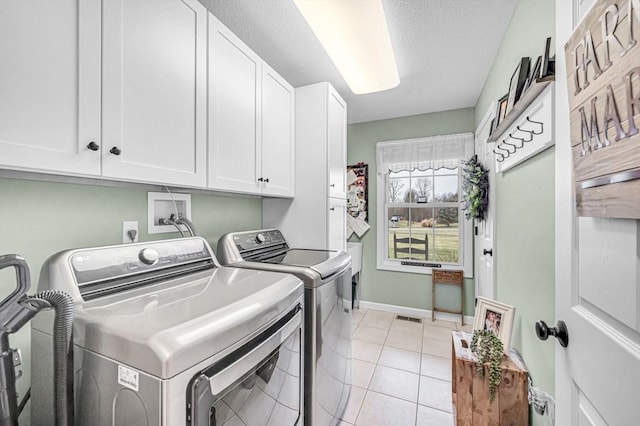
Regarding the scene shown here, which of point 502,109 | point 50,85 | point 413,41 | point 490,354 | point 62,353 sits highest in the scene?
point 413,41

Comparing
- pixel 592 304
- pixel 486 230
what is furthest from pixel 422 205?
pixel 592 304

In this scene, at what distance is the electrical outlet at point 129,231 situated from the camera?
129 centimetres

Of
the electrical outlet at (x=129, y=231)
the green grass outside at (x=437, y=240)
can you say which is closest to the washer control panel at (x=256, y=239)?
the electrical outlet at (x=129, y=231)

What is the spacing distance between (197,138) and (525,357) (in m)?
2.14

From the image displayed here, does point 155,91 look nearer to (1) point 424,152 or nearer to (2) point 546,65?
(2) point 546,65

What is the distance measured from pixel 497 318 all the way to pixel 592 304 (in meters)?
1.26

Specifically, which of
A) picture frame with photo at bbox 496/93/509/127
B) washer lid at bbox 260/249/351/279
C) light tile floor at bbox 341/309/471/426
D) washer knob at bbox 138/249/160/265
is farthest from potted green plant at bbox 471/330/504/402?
washer knob at bbox 138/249/160/265

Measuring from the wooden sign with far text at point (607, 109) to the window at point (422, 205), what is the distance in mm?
2716

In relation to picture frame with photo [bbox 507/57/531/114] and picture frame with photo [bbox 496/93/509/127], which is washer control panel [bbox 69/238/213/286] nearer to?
picture frame with photo [bbox 507/57/531/114]

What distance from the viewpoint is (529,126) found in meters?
1.45

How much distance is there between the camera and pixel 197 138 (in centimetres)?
128

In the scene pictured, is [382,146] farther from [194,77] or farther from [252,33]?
[194,77]

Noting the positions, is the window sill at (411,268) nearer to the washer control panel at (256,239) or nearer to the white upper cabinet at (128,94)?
the washer control panel at (256,239)

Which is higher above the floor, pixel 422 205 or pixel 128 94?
pixel 128 94
